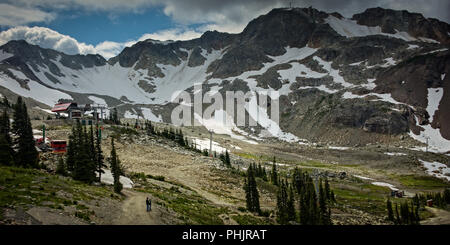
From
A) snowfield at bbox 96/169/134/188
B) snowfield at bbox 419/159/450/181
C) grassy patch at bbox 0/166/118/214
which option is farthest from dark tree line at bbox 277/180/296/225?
snowfield at bbox 419/159/450/181

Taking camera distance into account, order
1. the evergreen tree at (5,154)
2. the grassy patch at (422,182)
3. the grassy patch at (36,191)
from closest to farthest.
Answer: the grassy patch at (36,191) < the evergreen tree at (5,154) < the grassy patch at (422,182)

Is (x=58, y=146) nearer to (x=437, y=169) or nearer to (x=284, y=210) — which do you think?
(x=284, y=210)

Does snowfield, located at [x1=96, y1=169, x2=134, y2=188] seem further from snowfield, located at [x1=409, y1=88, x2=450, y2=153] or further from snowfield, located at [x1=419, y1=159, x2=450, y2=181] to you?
snowfield, located at [x1=409, y1=88, x2=450, y2=153]

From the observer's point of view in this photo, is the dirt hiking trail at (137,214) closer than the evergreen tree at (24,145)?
Yes

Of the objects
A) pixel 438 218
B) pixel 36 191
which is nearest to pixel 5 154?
pixel 36 191

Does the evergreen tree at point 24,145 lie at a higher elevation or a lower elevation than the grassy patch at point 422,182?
higher

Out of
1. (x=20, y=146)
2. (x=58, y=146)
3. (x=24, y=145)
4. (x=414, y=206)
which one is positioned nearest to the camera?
(x=20, y=146)

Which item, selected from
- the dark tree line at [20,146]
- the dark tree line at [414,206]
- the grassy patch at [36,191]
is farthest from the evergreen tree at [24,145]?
the dark tree line at [414,206]

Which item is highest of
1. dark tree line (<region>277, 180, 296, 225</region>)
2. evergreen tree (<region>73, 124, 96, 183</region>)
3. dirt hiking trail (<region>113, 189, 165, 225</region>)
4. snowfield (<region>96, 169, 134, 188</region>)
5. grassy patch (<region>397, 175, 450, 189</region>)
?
evergreen tree (<region>73, 124, 96, 183</region>)

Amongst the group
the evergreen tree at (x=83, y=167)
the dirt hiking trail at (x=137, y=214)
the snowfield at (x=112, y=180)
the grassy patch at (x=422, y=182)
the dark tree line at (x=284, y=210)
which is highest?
the evergreen tree at (x=83, y=167)

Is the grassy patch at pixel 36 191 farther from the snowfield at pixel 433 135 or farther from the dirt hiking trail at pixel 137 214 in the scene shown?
the snowfield at pixel 433 135

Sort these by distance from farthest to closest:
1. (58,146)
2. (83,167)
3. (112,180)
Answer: (58,146) → (112,180) → (83,167)

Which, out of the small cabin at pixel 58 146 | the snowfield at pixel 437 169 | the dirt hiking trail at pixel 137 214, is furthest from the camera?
the snowfield at pixel 437 169

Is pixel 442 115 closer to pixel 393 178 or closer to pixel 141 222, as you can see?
pixel 393 178
